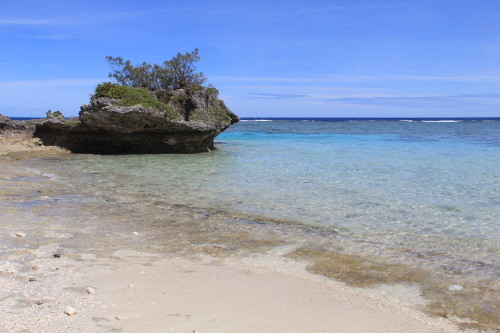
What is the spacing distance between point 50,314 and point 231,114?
21.3m

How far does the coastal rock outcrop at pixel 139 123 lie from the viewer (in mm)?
19625

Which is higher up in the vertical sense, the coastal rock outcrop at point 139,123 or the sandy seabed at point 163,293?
the coastal rock outcrop at point 139,123

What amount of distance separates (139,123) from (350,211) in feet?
45.8

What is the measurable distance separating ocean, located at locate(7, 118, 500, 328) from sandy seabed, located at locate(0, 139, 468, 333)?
52 centimetres

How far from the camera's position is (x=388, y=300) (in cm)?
461

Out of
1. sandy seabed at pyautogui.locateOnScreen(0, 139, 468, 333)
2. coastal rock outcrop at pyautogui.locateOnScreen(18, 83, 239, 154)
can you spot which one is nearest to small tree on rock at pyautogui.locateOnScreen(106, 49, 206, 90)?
coastal rock outcrop at pyautogui.locateOnScreen(18, 83, 239, 154)

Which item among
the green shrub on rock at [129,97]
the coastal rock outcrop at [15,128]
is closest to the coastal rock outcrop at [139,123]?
the green shrub on rock at [129,97]

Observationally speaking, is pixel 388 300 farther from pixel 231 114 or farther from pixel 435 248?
pixel 231 114

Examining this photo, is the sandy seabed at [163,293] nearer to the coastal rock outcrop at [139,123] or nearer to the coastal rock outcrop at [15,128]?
the coastal rock outcrop at [139,123]

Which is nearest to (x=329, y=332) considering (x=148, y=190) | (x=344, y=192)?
(x=344, y=192)

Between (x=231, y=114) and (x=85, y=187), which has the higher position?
(x=231, y=114)

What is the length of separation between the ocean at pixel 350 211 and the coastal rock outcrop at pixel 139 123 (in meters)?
3.29

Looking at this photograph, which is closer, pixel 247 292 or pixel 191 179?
pixel 247 292

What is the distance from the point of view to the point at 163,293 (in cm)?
455
